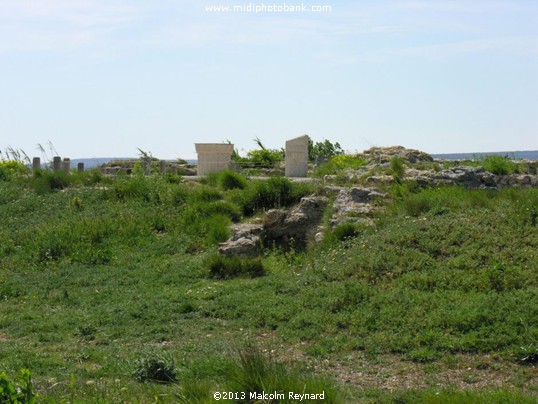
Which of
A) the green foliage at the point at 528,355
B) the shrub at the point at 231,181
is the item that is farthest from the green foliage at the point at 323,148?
the green foliage at the point at 528,355

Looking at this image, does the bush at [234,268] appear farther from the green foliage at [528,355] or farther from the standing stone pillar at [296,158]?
the standing stone pillar at [296,158]

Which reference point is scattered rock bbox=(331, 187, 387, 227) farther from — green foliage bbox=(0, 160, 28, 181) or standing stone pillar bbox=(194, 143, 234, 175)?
green foliage bbox=(0, 160, 28, 181)

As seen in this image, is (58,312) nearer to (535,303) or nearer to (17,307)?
(17,307)

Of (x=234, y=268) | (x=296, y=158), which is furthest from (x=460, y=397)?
(x=296, y=158)

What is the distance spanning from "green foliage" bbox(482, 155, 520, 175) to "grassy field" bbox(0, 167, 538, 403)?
224cm

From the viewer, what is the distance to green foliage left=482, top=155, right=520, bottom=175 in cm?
1803

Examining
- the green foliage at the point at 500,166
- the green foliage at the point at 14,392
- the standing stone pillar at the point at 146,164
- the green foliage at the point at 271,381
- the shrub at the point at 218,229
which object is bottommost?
the green foliage at the point at 271,381

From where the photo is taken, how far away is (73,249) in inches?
665

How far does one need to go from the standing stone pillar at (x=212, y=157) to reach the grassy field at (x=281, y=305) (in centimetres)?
579

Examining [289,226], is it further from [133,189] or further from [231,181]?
[133,189]

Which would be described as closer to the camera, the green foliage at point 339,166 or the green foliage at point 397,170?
the green foliage at point 397,170

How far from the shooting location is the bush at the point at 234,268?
14617mm

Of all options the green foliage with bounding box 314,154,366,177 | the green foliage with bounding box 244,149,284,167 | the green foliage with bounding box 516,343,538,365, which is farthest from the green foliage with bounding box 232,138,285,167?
the green foliage with bounding box 516,343,538,365

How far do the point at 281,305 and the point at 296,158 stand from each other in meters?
11.4
